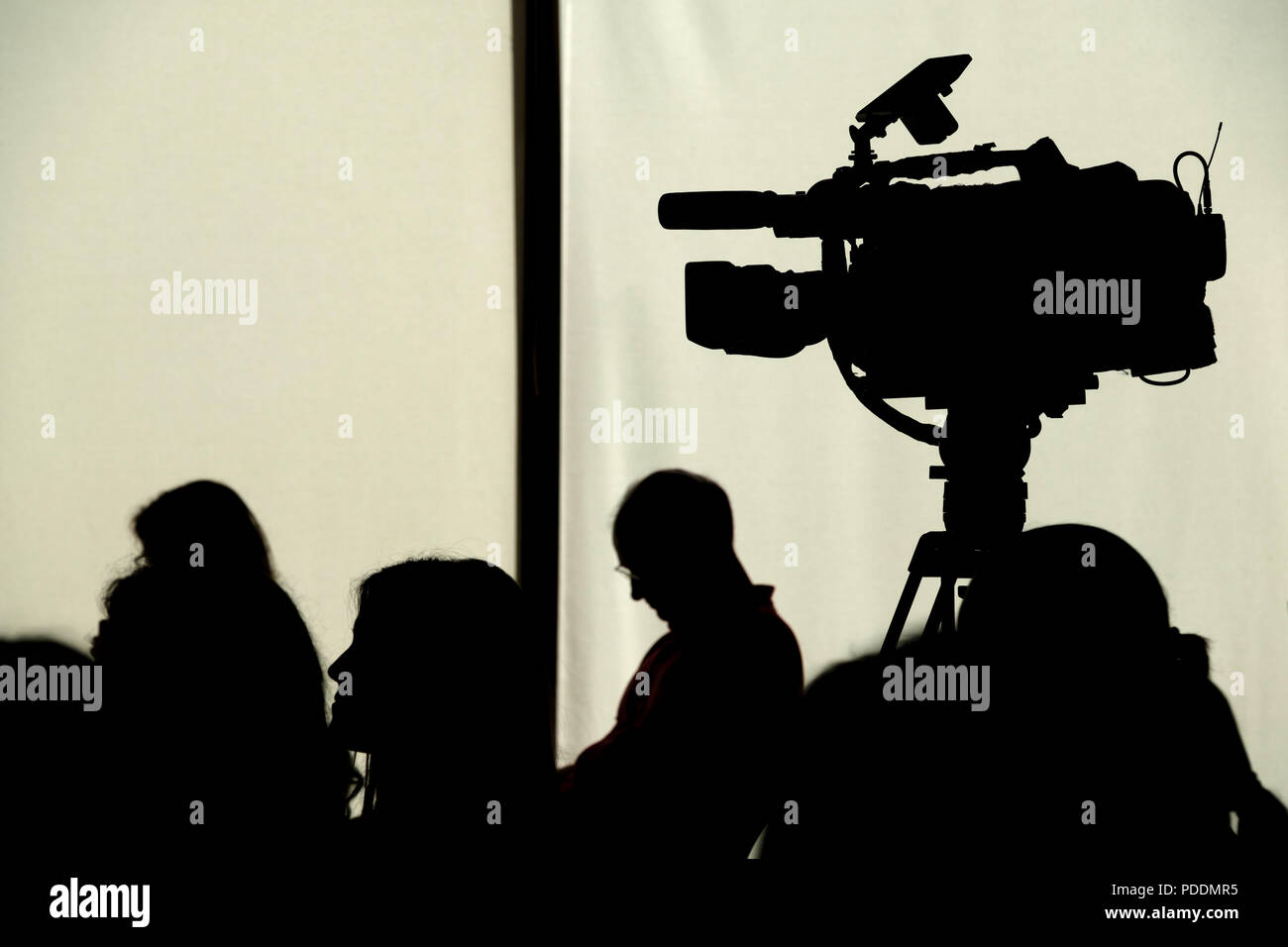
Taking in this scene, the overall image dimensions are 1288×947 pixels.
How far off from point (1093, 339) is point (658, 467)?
922 mm

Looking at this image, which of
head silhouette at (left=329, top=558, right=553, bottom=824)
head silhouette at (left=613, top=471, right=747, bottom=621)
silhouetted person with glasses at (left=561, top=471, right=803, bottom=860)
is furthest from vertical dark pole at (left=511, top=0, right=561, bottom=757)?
head silhouette at (left=329, top=558, right=553, bottom=824)

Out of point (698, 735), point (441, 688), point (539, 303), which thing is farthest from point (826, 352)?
point (441, 688)

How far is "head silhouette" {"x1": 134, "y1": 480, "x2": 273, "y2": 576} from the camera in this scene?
1.58m

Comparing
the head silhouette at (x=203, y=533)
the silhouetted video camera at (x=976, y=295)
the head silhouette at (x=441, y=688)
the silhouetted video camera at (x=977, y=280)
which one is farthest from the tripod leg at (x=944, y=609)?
the head silhouette at (x=203, y=533)

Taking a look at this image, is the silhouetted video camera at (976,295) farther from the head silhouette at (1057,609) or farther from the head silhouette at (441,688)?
the head silhouette at (441,688)

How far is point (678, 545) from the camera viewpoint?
1.37 m

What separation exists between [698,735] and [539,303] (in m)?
1.00

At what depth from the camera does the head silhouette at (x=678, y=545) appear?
1.32 m

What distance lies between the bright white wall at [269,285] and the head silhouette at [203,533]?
134 millimetres

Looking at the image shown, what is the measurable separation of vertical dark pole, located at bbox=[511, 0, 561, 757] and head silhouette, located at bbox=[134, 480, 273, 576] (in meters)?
0.51

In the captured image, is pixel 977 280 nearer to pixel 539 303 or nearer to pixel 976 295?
pixel 976 295

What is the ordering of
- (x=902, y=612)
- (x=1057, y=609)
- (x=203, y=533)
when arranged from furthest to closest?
(x=203, y=533) → (x=1057, y=609) → (x=902, y=612)
